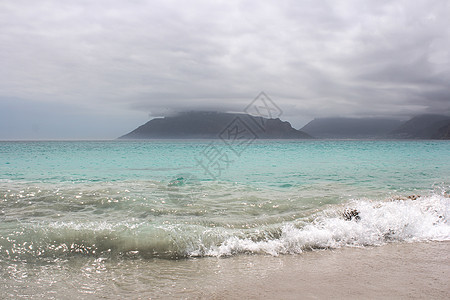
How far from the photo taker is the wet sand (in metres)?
3.65

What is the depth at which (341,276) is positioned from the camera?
13.7ft

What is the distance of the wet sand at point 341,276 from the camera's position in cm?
365

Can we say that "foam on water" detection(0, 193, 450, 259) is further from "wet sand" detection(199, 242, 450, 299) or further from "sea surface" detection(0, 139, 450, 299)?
"wet sand" detection(199, 242, 450, 299)

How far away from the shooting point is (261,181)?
14305 millimetres

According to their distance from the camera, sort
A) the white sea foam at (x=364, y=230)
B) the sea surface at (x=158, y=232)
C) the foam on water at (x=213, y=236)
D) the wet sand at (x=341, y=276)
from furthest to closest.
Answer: the white sea foam at (x=364, y=230) → the foam on water at (x=213, y=236) → the sea surface at (x=158, y=232) → the wet sand at (x=341, y=276)

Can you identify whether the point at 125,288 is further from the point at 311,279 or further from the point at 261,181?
the point at 261,181

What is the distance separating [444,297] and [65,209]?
8038 millimetres

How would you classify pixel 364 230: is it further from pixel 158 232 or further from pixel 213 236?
pixel 158 232

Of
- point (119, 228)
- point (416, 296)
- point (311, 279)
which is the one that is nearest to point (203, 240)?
point (119, 228)

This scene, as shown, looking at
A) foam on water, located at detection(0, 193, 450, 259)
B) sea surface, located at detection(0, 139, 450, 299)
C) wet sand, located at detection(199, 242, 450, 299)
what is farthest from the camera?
foam on water, located at detection(0, 193, 450, 259)

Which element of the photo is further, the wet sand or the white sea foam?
the white sea foam

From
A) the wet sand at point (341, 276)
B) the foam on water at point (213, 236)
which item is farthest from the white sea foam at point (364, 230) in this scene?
the wet sand at point (341, 276)

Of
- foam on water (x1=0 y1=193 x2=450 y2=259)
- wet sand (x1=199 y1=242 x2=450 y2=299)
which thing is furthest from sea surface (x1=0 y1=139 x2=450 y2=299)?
wet sand (x1=199 y1=242 x2=450 y2=299)

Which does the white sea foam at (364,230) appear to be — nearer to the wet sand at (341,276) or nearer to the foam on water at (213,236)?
the foam on water at (213,236)
